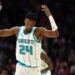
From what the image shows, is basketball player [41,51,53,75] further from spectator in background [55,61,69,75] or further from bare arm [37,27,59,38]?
spectator in background [55,61,69,75]

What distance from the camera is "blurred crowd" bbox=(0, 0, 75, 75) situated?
908 cm

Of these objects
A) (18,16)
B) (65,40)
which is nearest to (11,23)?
(18,16)

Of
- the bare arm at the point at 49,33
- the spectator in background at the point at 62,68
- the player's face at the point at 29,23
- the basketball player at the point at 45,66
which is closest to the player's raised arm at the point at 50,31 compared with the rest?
the bare arm at the point at 49,33

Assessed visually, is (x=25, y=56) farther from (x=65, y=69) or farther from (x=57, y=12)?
(x=57, y=12)

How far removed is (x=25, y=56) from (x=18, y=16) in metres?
5.39

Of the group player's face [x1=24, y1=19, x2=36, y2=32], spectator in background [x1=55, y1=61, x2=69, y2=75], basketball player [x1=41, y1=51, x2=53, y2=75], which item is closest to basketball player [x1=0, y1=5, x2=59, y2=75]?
player's face [x1=24, y1=19, x2=36, y2=32]

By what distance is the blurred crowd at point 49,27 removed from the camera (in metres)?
9.08

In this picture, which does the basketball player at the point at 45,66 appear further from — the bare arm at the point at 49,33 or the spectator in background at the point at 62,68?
the spectator in background at the point at 62,68

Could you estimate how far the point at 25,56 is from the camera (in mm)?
5562

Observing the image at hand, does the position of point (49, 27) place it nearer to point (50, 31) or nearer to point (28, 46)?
point (28, 46)

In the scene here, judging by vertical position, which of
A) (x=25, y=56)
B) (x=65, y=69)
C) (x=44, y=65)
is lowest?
(x=65, y=69)

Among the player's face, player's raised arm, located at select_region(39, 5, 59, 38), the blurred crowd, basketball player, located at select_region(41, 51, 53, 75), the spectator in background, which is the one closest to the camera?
player's raised arm, located at select_region(39, 5, 59, 38)

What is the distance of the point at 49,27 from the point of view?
10.1m

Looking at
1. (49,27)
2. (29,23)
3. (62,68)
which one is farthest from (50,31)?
(49,27)
